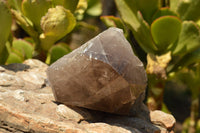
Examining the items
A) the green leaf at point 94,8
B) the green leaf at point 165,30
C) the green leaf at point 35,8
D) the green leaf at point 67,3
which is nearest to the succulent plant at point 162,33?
the green leaf at point 165,30

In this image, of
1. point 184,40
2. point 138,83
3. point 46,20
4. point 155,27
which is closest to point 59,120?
point 138,83

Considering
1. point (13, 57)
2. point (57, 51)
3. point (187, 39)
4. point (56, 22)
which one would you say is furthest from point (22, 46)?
point (187, 39)

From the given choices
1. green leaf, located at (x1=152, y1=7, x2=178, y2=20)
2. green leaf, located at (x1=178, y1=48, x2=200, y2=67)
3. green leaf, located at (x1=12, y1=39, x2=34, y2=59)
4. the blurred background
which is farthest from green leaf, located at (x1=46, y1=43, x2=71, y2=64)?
green leaf, located at (x1=178, y1=48, x2=200, y2=67)

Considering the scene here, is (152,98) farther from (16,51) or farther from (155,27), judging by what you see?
(16,51)

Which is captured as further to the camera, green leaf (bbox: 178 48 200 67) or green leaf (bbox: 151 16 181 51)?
green leaf (bbox: 178 48 200 67)

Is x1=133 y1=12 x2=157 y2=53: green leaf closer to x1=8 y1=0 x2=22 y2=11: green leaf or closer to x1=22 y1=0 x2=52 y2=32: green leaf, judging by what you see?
x1=22 y1=0 x2=52 y2=32: green leaf

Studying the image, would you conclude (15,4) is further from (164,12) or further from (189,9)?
(189,9)
